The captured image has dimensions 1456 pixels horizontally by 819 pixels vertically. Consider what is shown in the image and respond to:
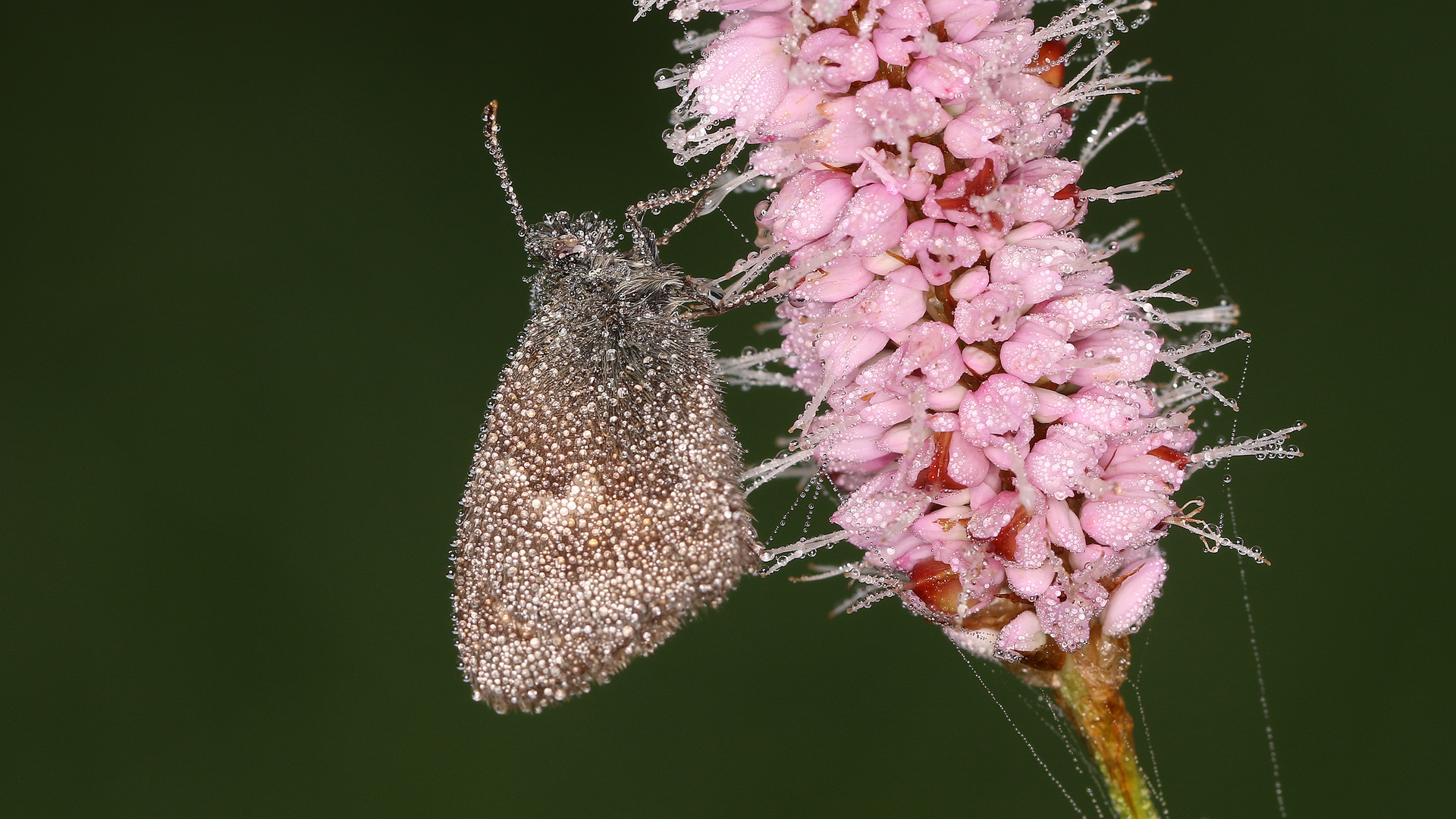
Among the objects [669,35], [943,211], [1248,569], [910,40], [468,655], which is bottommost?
[1248,569]

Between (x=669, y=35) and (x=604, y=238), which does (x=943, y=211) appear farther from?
(x=669, y=35)

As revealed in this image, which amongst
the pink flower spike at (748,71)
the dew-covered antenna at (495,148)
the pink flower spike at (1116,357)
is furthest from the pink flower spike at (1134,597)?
the dew-covered antenna at (495,148)

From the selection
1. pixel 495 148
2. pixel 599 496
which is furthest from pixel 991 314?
pixel 495 148

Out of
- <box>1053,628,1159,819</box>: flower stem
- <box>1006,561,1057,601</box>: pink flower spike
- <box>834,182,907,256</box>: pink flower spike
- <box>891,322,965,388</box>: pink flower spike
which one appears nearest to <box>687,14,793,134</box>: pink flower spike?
<box>834,182,907,256</box>: pink flower spike

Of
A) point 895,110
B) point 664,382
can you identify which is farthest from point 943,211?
point 664,382

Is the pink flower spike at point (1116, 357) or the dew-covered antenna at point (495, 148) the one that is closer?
the pink flower spike at point (1116, 357)

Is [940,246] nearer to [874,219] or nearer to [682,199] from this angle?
[874,219]

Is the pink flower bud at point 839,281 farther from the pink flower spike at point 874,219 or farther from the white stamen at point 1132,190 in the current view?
the white stamen at point 1132,190
